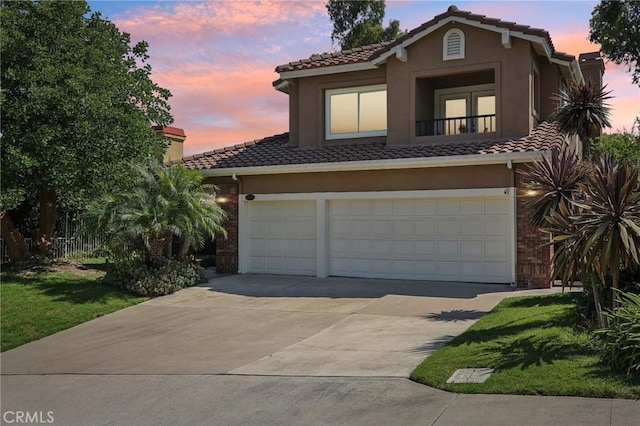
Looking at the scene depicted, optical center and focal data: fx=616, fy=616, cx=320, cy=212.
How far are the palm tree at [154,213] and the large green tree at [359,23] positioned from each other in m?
20.4

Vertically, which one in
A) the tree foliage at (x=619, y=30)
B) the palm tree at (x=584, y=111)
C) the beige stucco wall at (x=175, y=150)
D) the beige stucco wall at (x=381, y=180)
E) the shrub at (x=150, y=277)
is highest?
the tree foliage at (x=619, y=30)

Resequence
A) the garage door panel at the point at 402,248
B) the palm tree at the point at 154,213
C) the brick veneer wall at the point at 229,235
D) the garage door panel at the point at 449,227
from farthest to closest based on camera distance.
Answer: the brick veneer wall at the point at 229,235
the garage door panel at the point at 402,248
the garage door panel at the point at 449,227
the palm tree at the point at 154,213

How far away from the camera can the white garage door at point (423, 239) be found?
15.4m

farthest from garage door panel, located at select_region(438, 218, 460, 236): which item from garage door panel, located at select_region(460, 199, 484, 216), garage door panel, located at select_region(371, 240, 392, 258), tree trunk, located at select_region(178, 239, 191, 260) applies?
tree trunk, located at select_region(178, 239, 191, 260)

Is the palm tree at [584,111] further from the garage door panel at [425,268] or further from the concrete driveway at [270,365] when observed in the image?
the garage door panel at [425,268]

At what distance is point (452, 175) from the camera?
1572cm

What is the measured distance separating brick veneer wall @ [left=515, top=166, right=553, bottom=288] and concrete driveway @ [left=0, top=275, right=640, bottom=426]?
688 mm

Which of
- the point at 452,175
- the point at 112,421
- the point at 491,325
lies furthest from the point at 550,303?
the point at 112,421

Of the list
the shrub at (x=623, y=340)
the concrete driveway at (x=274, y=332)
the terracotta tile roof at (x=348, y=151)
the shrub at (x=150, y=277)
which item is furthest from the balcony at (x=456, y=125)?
the shrub at (x=623, y=340)

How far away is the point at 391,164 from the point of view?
1612 centimetres

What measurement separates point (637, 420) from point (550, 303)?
20.5ft

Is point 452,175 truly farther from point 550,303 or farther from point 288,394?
point 288,394

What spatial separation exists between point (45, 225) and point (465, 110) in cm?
1312

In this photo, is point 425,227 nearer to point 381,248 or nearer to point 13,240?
point 381,248
